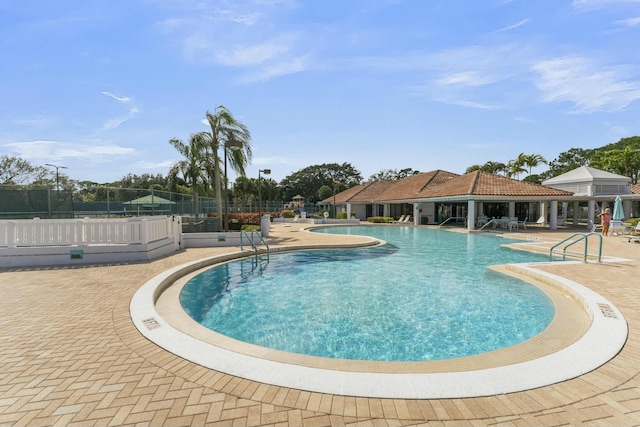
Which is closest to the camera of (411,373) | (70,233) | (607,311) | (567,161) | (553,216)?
(411,373)

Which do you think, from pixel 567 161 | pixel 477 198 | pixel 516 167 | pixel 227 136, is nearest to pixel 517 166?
pixel 516 167

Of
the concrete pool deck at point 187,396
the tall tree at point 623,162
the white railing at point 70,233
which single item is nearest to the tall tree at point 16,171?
the white railing at point 70,233

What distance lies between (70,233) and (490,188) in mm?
25028

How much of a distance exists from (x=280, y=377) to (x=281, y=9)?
30.6ft

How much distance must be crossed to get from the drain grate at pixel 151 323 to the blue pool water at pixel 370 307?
3.52 feet

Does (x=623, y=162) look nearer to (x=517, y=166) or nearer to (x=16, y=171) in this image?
(x=517, y=166)

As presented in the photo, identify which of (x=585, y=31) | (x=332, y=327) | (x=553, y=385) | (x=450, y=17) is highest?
(x=450, y=17)

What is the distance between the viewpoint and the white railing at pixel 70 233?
8.62 metres

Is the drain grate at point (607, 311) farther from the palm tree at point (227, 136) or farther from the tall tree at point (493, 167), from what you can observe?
the tall tree at point (493, 167)

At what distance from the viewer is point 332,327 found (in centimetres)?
520

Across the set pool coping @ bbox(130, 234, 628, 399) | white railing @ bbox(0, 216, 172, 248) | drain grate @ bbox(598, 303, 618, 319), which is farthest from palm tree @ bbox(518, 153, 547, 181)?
white railing @ bbox(0, 216, 172, 248)

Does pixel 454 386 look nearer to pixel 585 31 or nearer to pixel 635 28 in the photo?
pixel 585 31

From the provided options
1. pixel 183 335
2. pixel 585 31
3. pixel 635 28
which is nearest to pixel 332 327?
pixel 183 335

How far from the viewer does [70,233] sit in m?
8.97
